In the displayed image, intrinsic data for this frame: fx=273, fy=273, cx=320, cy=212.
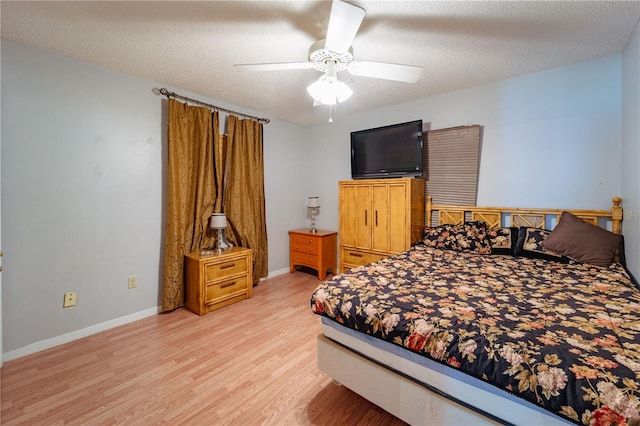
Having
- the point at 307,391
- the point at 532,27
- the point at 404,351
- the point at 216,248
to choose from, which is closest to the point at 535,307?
the point at 404,351

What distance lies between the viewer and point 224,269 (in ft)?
10.5

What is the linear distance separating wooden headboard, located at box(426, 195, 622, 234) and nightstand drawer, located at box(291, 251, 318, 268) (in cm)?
175

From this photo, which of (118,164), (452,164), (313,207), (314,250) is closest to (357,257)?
(314,250)

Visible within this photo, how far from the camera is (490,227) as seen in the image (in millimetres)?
3045

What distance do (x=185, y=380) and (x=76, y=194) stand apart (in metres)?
1.95

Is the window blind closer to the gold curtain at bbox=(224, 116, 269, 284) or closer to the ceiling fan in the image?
the ceiling fan

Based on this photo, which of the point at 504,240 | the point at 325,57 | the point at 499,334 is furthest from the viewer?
the point at 504,240

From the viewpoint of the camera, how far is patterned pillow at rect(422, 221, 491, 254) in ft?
9.09

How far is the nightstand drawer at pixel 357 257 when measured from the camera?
3.55m

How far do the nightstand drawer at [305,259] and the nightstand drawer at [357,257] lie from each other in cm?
59

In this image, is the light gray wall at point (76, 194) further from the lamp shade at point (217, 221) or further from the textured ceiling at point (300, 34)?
the lamp shade at point (217, 221)

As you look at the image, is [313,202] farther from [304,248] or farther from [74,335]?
[74,335]

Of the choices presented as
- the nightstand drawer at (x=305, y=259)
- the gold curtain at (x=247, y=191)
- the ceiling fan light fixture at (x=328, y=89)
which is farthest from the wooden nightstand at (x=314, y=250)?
the ceiling fan light fixture at (x=328, y=89)

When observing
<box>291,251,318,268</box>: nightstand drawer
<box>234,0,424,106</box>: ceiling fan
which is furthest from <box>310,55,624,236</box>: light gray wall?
<box>291,251,318,268</box>: nightstand drawer
